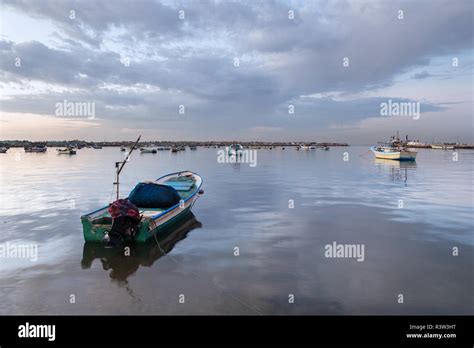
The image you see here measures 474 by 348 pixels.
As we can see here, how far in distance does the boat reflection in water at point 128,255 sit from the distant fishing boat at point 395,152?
66036 mm

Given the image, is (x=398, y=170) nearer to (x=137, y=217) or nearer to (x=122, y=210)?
(x=137, y=217)

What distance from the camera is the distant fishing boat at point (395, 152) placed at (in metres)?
69.9

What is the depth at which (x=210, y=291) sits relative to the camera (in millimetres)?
9719

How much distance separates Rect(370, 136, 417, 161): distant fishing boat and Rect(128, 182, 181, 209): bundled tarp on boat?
64303mm

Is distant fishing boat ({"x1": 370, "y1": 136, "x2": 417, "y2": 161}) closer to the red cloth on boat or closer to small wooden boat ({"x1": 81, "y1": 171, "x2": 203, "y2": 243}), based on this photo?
small wooden boat ({"x1": 81, "y1": 171, "x2": 203, "y2": 243})

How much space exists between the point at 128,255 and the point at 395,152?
231ft

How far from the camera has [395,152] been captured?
71.4 metres

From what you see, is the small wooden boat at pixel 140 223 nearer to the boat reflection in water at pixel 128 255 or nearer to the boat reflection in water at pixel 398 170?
the boat reflection in water at pixel 128 255

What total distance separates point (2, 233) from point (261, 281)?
529 inches

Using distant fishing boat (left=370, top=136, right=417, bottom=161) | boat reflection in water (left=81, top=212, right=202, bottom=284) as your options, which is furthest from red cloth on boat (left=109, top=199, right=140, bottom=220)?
distant fishing boat (left=370, top=136, right=417, bottom=161)

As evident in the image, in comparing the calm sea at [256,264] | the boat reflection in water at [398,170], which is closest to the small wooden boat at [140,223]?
the calm sea at [256,264]
